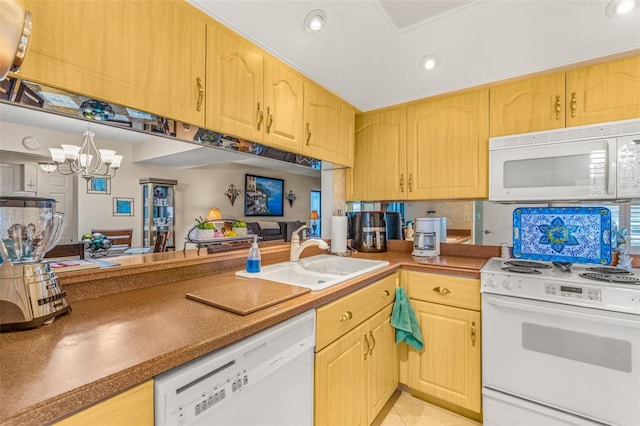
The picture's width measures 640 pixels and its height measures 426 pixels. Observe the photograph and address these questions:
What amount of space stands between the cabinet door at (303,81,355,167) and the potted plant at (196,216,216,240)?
75 centimetres

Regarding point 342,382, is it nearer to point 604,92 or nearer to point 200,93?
point 200,93

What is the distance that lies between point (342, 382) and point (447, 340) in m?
0.83

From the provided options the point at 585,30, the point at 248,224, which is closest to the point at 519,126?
the point at 585,30

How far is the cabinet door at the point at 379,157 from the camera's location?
2.29 m

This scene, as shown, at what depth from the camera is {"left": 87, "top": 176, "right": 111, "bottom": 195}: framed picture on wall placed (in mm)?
1153

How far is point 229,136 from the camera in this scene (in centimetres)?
141

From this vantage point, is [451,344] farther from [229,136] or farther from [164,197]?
[164,197]

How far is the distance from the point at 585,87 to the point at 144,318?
8.08 feet

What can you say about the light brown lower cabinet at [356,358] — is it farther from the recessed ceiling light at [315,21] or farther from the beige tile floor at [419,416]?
the recessed ceiling light at [315,21]

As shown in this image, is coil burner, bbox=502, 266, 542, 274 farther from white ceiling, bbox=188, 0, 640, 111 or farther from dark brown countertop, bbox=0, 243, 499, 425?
white ceiling, bbox=188, 0, 640, 111

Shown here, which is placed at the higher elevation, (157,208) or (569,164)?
(569,164)

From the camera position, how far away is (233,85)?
137cm

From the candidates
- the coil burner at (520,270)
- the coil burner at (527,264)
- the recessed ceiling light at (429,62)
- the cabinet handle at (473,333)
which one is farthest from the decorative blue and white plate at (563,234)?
the recessed ceiling light at (429,62)

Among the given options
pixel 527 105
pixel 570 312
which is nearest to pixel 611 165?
pixel 527 105
